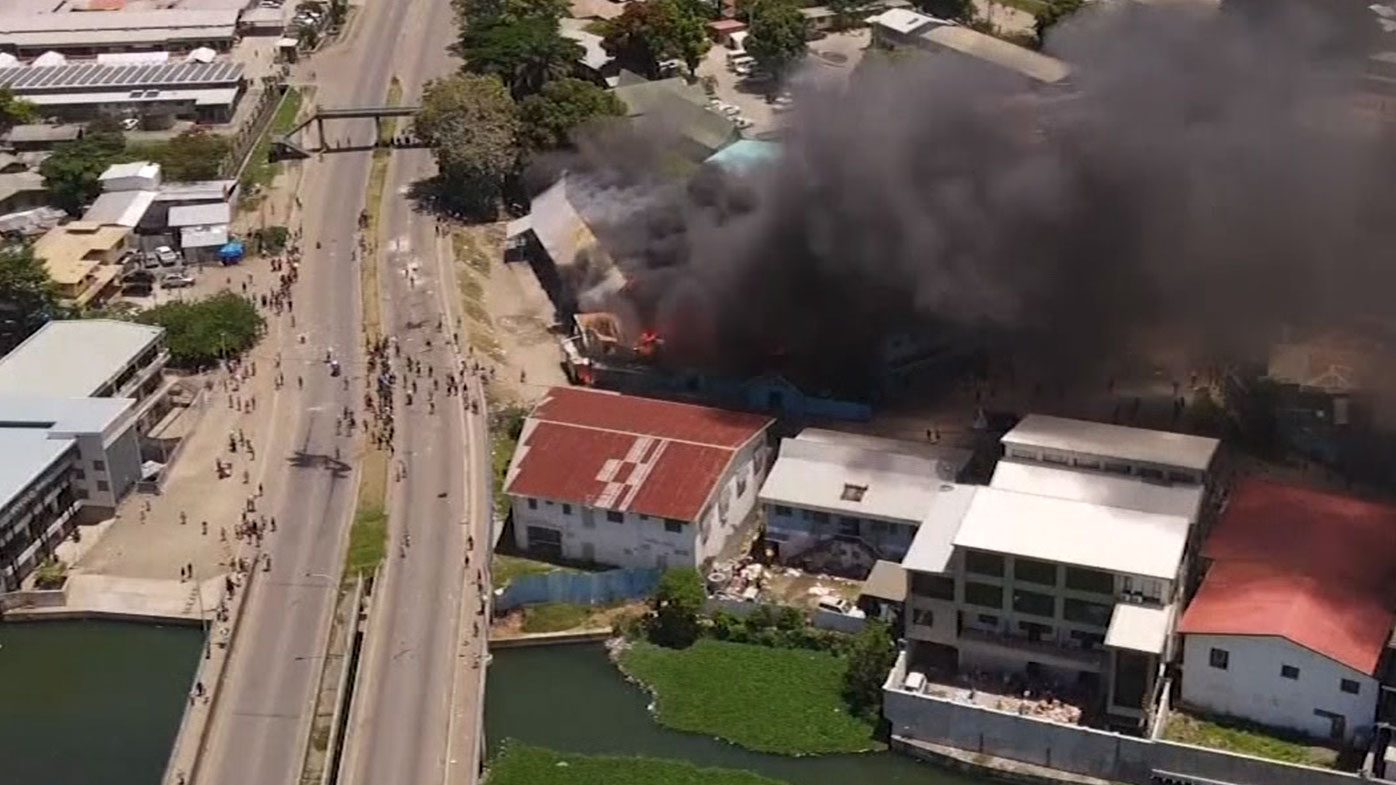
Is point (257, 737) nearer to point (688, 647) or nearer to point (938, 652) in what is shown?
point (688, 647)

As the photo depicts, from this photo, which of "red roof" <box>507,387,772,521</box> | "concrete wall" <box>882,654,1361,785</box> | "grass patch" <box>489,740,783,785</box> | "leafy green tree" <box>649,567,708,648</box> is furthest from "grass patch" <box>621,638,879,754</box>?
"red roof" <box>507,387,772,521</box>

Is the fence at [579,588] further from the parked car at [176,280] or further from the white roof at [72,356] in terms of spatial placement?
the parked car at [176,280]

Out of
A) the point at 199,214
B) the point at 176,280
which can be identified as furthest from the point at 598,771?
the point at 199,214

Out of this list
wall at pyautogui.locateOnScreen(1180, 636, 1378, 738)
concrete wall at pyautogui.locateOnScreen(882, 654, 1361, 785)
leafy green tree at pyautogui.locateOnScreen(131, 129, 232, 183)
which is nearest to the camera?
concrete wall at pyautogui.locateOnScreen(882, 654, 1361, 785)

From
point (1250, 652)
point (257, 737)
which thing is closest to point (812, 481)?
point (1250, 652)

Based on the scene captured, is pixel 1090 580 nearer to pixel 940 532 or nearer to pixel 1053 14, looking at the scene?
pixel 940 532

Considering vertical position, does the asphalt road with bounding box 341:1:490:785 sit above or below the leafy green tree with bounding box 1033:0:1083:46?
below

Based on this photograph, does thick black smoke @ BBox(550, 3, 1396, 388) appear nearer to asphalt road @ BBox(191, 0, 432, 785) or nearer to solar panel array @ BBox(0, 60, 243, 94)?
asphalt road @ BBox(191, 0, 432, 785)
